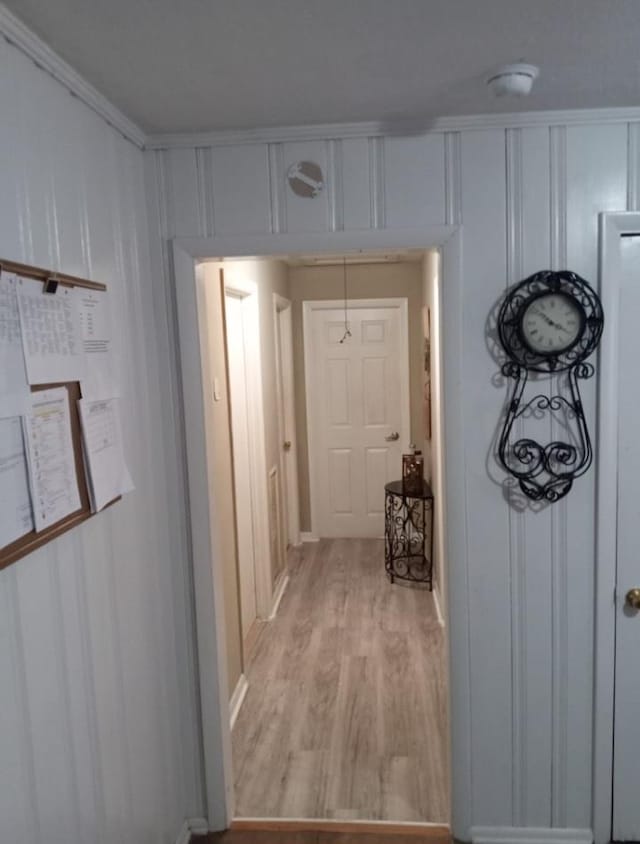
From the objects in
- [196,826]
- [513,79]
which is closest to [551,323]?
[513,79]

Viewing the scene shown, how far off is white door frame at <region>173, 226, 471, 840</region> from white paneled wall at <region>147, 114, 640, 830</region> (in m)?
0.03

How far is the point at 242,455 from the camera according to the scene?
3611mm

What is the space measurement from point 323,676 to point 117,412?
7.08 ft

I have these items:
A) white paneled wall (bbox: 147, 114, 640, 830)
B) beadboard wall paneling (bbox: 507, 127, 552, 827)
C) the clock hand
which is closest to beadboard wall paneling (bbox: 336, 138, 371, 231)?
white paneled wall (bbox: 147, 114, 640, 830)

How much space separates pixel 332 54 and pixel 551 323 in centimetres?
97

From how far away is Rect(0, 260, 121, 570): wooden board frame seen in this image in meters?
1.22

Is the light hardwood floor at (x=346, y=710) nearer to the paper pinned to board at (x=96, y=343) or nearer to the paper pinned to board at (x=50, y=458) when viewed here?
the paper pinned to board at (x=50, y=458)

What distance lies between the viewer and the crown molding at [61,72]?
128 centimetres

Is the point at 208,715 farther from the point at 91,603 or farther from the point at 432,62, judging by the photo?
the point at 432,62

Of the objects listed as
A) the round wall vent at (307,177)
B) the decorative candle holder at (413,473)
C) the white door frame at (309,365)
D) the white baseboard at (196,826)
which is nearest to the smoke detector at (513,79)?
the round wall vent at (307,177)

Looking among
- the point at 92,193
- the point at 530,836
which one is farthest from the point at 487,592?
the point at 92,193

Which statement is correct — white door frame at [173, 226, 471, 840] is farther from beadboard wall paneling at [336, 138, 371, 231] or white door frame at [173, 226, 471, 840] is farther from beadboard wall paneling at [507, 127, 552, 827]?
beadboard wall paneling at [507, 127, 552, 827]

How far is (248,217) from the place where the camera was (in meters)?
2.01

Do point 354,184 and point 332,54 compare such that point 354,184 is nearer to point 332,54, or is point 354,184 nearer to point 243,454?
point 332,54
